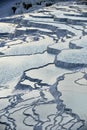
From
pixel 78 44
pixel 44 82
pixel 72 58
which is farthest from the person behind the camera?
pixel 78 44

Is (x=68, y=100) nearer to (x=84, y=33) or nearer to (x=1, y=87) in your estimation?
(x=1, y=87)

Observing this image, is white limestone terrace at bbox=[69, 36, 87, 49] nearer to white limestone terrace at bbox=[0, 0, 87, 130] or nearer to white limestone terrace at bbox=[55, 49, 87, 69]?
white limestone terrace at bbox=[0, 0, 87, 130]

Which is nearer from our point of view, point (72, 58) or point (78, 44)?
point (72, 58)

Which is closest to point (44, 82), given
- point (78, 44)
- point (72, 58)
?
point (72, 58)

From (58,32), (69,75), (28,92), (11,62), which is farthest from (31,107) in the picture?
(58,32)

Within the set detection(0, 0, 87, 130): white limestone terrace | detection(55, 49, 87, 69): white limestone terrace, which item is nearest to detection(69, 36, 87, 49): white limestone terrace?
detection(0, 0, 87, 130): white limestone terrace

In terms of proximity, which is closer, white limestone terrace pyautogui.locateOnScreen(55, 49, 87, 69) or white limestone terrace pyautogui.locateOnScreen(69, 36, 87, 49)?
white limestone terrace pyautogui.locateOnScreen(55, 49, 87, 69)

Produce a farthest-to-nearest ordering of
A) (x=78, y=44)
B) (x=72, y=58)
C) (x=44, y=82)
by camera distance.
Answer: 1. (x=78, y=44)
2. (x=72, y=58)
3. (x=44, y=82)

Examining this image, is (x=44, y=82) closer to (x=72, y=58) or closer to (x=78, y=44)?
(x=72, y=58)
